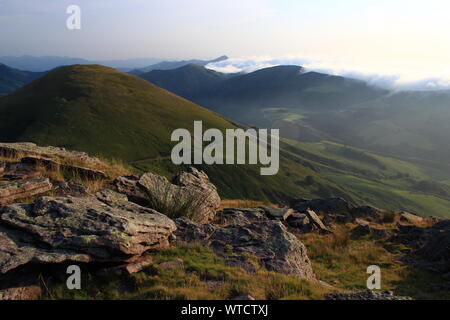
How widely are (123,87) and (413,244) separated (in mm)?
178848

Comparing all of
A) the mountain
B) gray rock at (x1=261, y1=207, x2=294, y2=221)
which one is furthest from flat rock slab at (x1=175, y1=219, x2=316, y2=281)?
the mountain

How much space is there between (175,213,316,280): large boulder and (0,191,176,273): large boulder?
1.83 m

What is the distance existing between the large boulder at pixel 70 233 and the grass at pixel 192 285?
2.01 feet

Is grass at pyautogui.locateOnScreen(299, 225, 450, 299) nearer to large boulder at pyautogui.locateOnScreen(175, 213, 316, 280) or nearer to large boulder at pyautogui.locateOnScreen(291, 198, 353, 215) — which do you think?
large boulder at pyautogui.locateOnScreen(175, 213, 316, 280)

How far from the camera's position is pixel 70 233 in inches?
340

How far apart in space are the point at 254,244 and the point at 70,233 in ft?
19.3

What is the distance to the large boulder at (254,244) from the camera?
1026 centimetres

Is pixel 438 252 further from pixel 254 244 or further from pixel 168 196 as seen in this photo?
pixel 168 196

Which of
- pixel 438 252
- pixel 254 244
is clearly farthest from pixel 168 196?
pixel 438 252

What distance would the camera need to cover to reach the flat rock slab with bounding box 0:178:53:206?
10.8 m

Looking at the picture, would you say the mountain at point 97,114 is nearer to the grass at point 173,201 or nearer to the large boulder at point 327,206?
the large boulder at point 327,206

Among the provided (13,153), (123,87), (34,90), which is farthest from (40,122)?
(13,153)

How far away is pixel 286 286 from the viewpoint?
8289 millimetres

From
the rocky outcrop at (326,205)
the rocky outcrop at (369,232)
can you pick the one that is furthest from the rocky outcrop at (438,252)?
the rocky outcrop at (326,205)
